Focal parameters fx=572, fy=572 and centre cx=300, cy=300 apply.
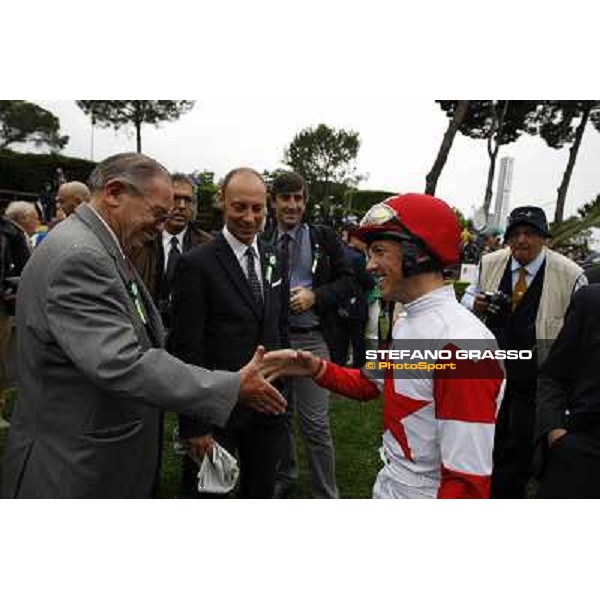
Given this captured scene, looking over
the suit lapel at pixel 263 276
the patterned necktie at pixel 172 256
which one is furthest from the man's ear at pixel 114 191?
the patterned necktie at pixel 172 256

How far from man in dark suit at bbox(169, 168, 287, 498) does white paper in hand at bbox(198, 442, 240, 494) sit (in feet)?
0.33

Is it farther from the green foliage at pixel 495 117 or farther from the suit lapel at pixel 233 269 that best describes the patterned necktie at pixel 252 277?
the green foliage at pixel 495 117

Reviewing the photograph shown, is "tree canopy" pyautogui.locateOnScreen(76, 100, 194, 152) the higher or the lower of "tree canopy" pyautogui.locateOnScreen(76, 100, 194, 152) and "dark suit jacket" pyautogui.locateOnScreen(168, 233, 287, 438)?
the higher

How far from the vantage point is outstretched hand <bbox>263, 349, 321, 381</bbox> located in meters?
2.10

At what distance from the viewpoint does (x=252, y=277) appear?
2541 mm

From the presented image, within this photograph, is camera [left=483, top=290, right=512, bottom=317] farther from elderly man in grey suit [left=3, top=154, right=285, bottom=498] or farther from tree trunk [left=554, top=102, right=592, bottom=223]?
elderly man in grey suit [left=3, top=154, right=285, bottom=498]

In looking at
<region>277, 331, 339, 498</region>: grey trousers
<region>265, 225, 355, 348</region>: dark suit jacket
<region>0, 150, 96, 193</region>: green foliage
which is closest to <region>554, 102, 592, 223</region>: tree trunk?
<region>265, 225, 355, 348</region>: dark suit jacket

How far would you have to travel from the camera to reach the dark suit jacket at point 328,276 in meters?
3.46

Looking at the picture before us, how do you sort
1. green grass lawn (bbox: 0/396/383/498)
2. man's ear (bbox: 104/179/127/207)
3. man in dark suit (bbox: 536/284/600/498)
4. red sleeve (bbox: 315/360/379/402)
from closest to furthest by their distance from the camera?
man's ear (bbox: 104/179/127/207)
red sleeve (bbox: 315/360/379/402)
man in dark suit (bbox: 536/284/600/498)
green grass lawn (bbox: 0/396/383/498)

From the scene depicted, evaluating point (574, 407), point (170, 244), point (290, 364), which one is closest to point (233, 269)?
point (290, 364)

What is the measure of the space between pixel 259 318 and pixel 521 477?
79.8 inches

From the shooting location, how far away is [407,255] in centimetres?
170

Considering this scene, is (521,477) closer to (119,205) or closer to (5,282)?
(119,205)

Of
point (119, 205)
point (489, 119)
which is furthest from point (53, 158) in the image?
point (489, 119)
